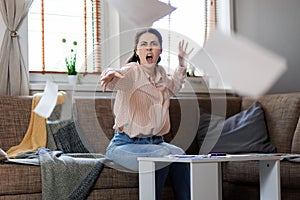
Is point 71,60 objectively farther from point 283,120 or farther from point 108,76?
point 108,76

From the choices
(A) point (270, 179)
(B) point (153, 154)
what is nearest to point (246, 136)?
(A) point (270, 179)

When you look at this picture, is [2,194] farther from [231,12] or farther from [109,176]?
[231,12]

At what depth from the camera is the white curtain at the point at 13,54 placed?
3.09m

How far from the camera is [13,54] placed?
3.14 metres

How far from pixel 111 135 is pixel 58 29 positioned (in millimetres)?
1477

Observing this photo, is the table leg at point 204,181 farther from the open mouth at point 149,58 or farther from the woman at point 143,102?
the open mouth at point 149,58

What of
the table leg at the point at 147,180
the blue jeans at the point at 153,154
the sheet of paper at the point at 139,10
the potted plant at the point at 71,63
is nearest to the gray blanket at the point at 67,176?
the blue jeans at the point at 153,154

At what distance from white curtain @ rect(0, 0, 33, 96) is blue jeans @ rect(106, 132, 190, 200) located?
3.39 feet

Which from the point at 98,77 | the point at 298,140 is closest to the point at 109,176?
the point at 98,77

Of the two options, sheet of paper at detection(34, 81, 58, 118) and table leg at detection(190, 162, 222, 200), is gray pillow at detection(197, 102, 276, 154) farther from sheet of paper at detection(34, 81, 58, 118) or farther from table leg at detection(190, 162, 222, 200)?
table leg at detection(190, 162, 222, 200)

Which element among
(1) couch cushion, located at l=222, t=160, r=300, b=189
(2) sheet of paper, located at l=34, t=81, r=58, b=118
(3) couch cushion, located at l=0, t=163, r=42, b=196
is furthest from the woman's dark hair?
(2) sheet of paper, located at l=34, t=81, r=58, b=118

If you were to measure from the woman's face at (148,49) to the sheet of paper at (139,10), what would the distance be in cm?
46

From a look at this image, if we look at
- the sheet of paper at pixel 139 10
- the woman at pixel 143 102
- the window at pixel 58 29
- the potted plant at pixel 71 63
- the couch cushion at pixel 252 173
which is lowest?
the couch cushion at pixel 252 173

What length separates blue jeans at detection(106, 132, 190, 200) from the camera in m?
2.11
